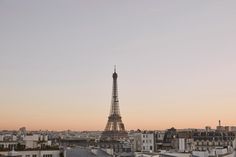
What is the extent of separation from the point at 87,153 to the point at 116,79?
10292 centimetres

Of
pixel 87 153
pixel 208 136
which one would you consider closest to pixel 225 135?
pixel 208 136

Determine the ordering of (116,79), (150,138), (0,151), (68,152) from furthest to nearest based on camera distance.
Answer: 1. (116,79)
2. (150,138)
3. (68,152)
4. (0,151)

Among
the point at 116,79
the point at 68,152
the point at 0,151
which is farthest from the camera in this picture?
the point at 116,79

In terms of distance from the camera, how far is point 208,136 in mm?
121562

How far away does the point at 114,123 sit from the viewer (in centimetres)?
16012

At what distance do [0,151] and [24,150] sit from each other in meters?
3.03

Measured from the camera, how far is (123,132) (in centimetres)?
16975

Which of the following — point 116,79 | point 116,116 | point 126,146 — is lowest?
point 126,146

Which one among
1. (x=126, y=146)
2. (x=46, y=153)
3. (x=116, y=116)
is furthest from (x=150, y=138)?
(x=46, y=153)

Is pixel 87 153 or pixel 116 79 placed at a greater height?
pixel 116 79

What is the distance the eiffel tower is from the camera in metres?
158

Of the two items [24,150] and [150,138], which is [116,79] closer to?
[150,138]

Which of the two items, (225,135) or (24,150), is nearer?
(24,150)

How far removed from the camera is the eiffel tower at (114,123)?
158m
